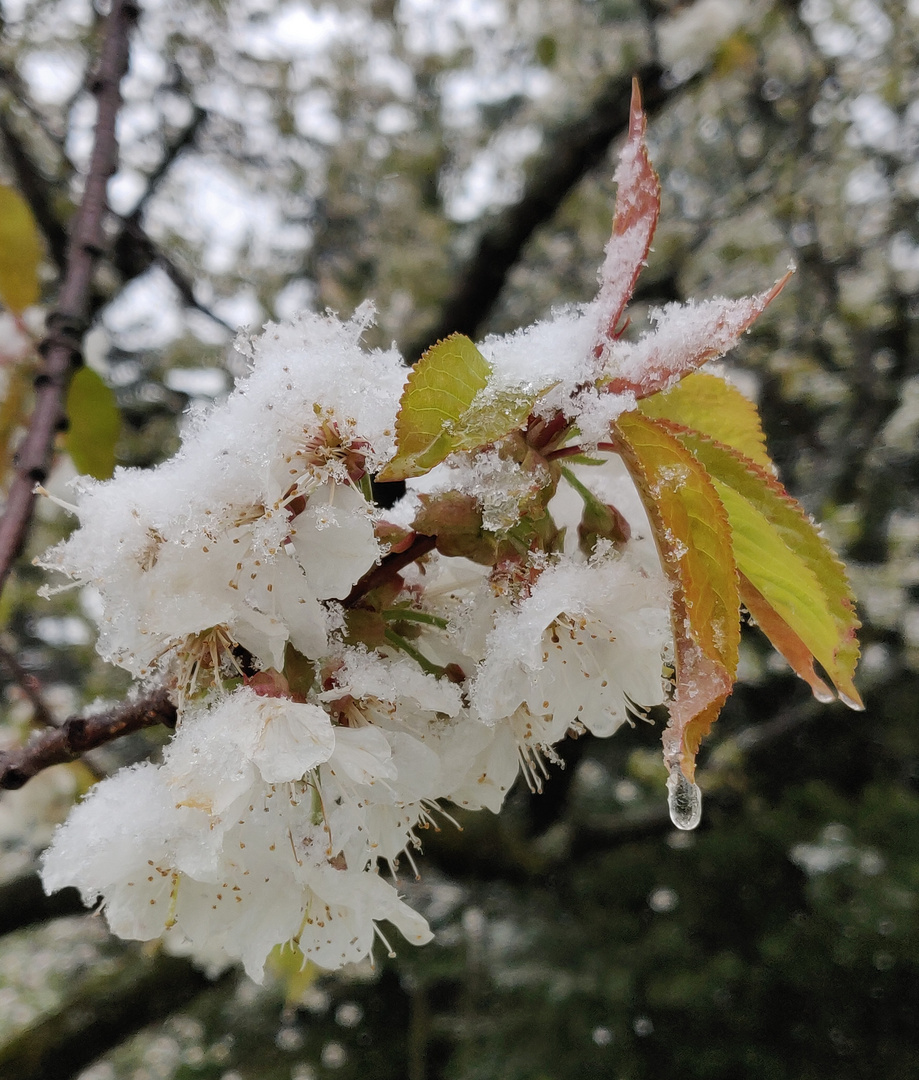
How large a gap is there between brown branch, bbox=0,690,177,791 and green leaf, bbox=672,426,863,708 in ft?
1.27

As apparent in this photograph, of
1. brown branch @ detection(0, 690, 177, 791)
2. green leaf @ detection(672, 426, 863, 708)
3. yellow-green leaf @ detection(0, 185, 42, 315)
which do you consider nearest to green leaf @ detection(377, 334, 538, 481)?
green leaf @ detection(672, 426, 863, 708)

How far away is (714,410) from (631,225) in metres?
0.16

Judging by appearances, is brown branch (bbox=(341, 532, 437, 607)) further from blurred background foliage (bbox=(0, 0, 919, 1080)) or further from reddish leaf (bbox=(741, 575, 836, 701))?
blurred background foliage (bbox=(0, 0, 919, 1080))

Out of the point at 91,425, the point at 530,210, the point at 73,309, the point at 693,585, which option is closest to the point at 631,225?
the point at 693,585

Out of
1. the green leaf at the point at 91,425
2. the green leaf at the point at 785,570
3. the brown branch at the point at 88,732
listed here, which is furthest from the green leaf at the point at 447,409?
the green leaf at the point at 91,425

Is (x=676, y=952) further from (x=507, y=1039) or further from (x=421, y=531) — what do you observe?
(x=421, y=531)

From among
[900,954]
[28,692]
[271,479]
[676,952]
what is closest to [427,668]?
[271,479]

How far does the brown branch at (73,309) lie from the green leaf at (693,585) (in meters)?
0.51

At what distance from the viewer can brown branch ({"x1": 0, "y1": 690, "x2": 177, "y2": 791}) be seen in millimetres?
542

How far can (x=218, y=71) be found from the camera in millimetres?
2975

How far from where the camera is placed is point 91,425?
1.00 metres

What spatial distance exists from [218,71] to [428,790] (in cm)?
320

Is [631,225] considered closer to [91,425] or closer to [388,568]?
[388,568]

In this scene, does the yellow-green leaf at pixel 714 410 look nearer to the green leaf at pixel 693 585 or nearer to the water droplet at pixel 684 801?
the green leaf at pixel 693 585
